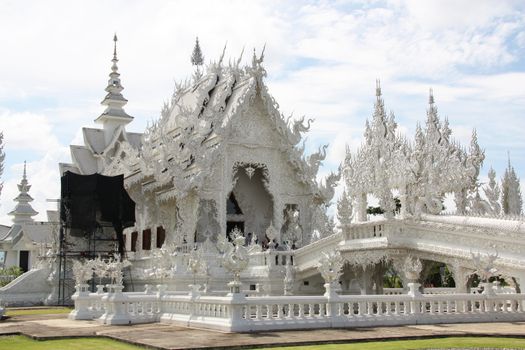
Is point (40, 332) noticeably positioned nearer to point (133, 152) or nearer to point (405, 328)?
point (405, 328)

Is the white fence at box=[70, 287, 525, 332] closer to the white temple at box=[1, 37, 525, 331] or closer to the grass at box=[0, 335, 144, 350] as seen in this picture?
the white temple at box=[1, 37, 525, 331]

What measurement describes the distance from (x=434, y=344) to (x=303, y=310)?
357cm

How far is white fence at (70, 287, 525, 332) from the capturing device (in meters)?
13.3

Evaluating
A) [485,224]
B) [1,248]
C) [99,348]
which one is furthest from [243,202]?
[1,248]

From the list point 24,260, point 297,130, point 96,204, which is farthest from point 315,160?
point 24,260

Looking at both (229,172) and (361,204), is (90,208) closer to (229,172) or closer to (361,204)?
(229,172)

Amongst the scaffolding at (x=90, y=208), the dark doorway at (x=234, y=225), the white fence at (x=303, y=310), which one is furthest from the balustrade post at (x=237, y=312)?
the scaffolding at (x=90, y=208)

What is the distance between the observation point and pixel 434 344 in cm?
1084

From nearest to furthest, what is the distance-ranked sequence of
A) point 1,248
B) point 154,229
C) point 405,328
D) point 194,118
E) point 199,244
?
point 405,328 → point 199,244 → point 194,118 → point 154,229 → point 1,248

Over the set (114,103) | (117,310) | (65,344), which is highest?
(114,103)

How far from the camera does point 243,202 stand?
97.8 feet

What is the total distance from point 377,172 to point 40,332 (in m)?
20.1

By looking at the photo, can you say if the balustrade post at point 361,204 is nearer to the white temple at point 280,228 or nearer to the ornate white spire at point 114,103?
the white temple at point 280,228

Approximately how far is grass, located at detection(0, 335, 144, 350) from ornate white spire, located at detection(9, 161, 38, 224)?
131 feet
